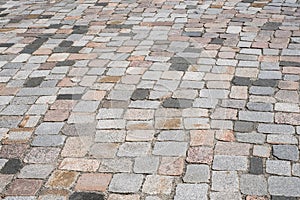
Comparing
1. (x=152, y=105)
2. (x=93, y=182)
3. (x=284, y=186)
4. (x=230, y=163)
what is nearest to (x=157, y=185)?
(x=93, y=182)

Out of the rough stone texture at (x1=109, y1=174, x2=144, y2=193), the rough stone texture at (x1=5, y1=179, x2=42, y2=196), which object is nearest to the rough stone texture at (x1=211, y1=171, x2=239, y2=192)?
the rough stone texture at (x1=109, y1=174, x2=144, y2=193)

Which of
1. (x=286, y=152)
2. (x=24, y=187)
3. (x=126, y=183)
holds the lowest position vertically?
(x=286, y=152)

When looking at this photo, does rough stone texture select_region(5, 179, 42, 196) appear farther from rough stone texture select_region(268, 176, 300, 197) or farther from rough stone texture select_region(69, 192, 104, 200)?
rough stone texture select_region(268, 176, 300, 197)

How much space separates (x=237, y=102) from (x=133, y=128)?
42.2 inches

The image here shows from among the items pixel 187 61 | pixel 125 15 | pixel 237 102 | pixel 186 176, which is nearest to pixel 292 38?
pixel 187 61

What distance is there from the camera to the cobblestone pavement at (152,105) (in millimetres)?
3752

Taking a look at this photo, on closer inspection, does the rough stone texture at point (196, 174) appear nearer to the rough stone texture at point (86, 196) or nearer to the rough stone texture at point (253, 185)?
the rough stone texture at point (253, 185)

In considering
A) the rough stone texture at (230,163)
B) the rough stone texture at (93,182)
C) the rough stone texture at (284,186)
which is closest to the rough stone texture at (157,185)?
the rough stone texture at (93,182)

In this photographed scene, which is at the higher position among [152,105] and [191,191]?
[191,191]

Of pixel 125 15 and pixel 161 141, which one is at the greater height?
pixel 161 141

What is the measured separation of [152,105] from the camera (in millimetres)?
4770

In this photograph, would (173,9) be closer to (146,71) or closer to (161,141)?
(146,71)

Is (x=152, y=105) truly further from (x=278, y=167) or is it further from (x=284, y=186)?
(x=284, y=186)

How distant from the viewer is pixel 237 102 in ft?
15.6
